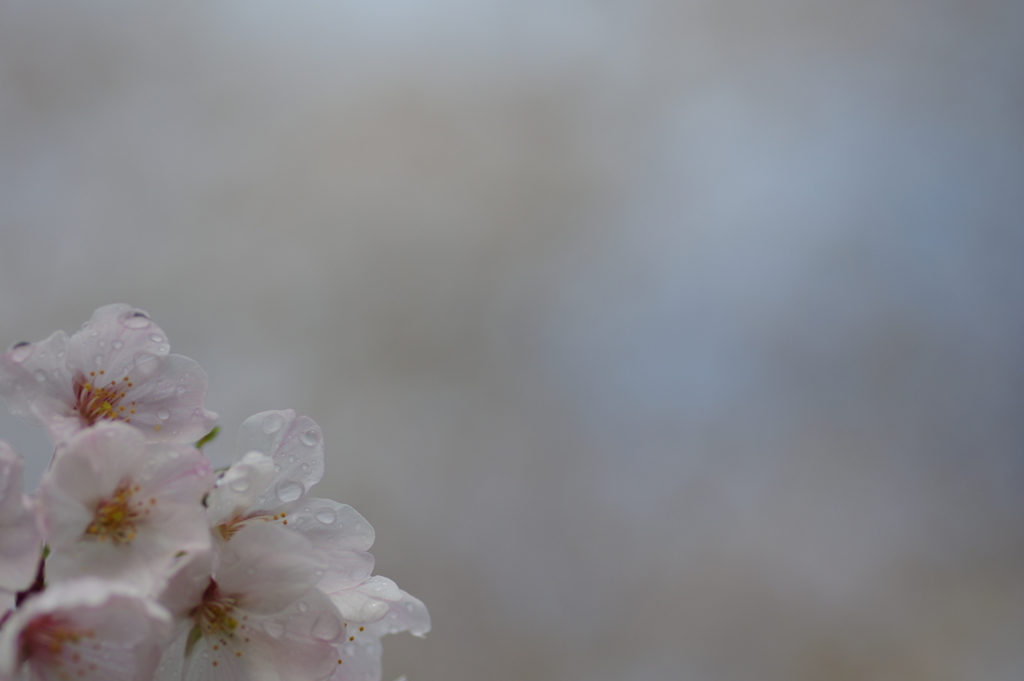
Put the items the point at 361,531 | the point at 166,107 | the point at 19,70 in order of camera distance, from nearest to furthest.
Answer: the point at 361,531
the point at 19,70
the point at 166,107

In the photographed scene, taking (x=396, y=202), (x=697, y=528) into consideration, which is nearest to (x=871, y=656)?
(x=697, y=528)

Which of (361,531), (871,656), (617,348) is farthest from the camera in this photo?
(617,348)

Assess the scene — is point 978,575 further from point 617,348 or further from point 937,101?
point 937,101

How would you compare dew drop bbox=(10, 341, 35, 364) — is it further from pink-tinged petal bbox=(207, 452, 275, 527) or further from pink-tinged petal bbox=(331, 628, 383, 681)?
pink-tinged petal bbox=(331, 628, 383, 681)

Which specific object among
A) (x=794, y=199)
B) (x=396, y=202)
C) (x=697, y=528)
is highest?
(x=794, y=199)

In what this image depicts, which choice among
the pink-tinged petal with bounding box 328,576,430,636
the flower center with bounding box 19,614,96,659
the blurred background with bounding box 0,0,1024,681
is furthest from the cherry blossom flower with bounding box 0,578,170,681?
the blurred background with bounding box 0,0,1024,681

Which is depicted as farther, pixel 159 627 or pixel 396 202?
pixel 396 202

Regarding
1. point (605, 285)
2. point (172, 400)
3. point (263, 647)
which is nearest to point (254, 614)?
point (263, 647)
